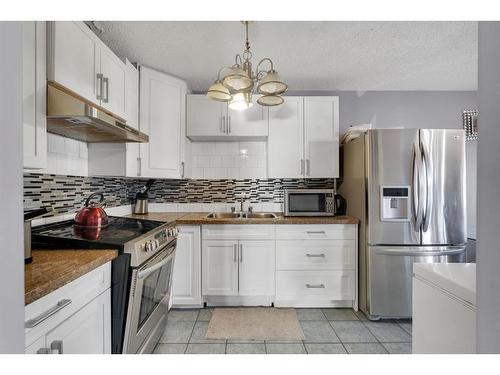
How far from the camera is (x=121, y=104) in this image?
82.2 inches

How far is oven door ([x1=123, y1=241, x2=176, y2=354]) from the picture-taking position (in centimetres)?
137

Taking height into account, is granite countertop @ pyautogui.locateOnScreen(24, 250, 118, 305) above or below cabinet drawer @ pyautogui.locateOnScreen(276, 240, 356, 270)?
above

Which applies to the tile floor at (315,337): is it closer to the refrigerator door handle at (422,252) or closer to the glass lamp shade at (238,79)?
the refrigerator door handle at (422,252)

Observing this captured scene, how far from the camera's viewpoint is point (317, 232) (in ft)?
8.23

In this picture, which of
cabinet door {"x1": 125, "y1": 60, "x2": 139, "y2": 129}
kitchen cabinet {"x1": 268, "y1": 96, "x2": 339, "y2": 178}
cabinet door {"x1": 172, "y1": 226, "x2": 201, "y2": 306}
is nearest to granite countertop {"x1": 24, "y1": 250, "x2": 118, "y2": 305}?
cabinet door {"x1": 172, "y1": 226, "x2": 201, "y2": 306}

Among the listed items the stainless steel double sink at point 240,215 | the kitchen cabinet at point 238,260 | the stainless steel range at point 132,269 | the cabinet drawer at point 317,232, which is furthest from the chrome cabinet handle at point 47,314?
the stainless steel double sink at point 240,215

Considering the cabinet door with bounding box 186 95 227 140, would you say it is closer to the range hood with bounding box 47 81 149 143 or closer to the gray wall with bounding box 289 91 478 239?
the range hood with bounding box 47 81 149 143

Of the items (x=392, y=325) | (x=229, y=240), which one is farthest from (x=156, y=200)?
(x=392, y=325)

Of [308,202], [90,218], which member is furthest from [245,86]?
[308,202]

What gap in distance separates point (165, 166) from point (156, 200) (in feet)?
2.14

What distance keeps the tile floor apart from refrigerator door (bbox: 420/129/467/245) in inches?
33.4
